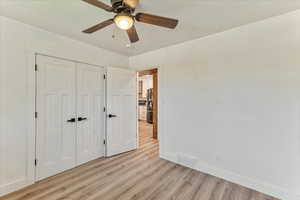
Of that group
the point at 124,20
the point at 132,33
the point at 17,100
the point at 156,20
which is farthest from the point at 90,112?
the point at 156,20

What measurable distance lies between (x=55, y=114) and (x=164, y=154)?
2.30 metres

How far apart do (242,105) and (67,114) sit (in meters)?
3.00

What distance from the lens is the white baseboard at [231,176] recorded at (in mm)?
1890

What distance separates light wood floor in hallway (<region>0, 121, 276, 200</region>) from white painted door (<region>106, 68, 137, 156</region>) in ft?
1.86

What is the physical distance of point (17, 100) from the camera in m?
2.06

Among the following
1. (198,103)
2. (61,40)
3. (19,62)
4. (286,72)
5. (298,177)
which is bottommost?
(298,177)

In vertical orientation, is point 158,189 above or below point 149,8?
below

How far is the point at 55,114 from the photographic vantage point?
2.47 meters

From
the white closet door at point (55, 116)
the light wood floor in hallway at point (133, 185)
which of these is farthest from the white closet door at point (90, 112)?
the light wood floor in hallway at point (133, 185)

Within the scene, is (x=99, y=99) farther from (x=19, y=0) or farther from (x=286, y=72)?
(x=286, y=72)

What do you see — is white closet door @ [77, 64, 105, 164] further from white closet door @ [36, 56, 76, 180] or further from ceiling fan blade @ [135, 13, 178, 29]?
ceiling fan blade @ [135, 13, 178, 29]

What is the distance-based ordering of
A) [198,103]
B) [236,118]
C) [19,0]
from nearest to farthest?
[19,0], [236,118], [198,103]

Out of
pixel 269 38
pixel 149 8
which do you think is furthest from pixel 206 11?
pixel 269 38

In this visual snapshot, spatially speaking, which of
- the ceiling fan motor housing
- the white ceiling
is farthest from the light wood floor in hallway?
the white ceiling
